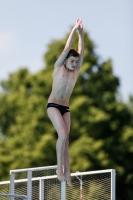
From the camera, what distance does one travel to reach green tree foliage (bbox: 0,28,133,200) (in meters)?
54.5

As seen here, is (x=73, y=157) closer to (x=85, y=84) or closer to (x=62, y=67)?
(x=85, y=84)

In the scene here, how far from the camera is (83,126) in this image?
185ft

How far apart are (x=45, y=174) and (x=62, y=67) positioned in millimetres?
3638

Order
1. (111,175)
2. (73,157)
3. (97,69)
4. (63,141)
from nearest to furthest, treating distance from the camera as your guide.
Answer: (63,141) < (111,175) < (73,157) < (97,69)

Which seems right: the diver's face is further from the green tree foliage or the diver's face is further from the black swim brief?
the green tree foliage

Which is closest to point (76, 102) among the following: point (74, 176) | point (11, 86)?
point (11, 86)

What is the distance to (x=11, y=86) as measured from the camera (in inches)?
2425

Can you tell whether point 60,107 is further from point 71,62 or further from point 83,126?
point 83,126

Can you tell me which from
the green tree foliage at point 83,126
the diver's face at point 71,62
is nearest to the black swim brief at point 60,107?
the diver's face at point 71,62

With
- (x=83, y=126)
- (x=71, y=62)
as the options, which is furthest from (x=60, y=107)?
(x=83, y=126)

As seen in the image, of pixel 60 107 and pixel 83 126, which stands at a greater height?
pixel 83 126

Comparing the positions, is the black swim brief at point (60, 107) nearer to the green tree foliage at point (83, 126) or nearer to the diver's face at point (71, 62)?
the diver's face at point (71, 62)

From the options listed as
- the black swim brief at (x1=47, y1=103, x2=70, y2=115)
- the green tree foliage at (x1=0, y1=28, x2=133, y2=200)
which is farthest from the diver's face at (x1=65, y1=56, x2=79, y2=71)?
the green tree foliage at (x1=0, y1=28, x2=133, y2=200)

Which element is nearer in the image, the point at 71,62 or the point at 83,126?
the point at 71,62
